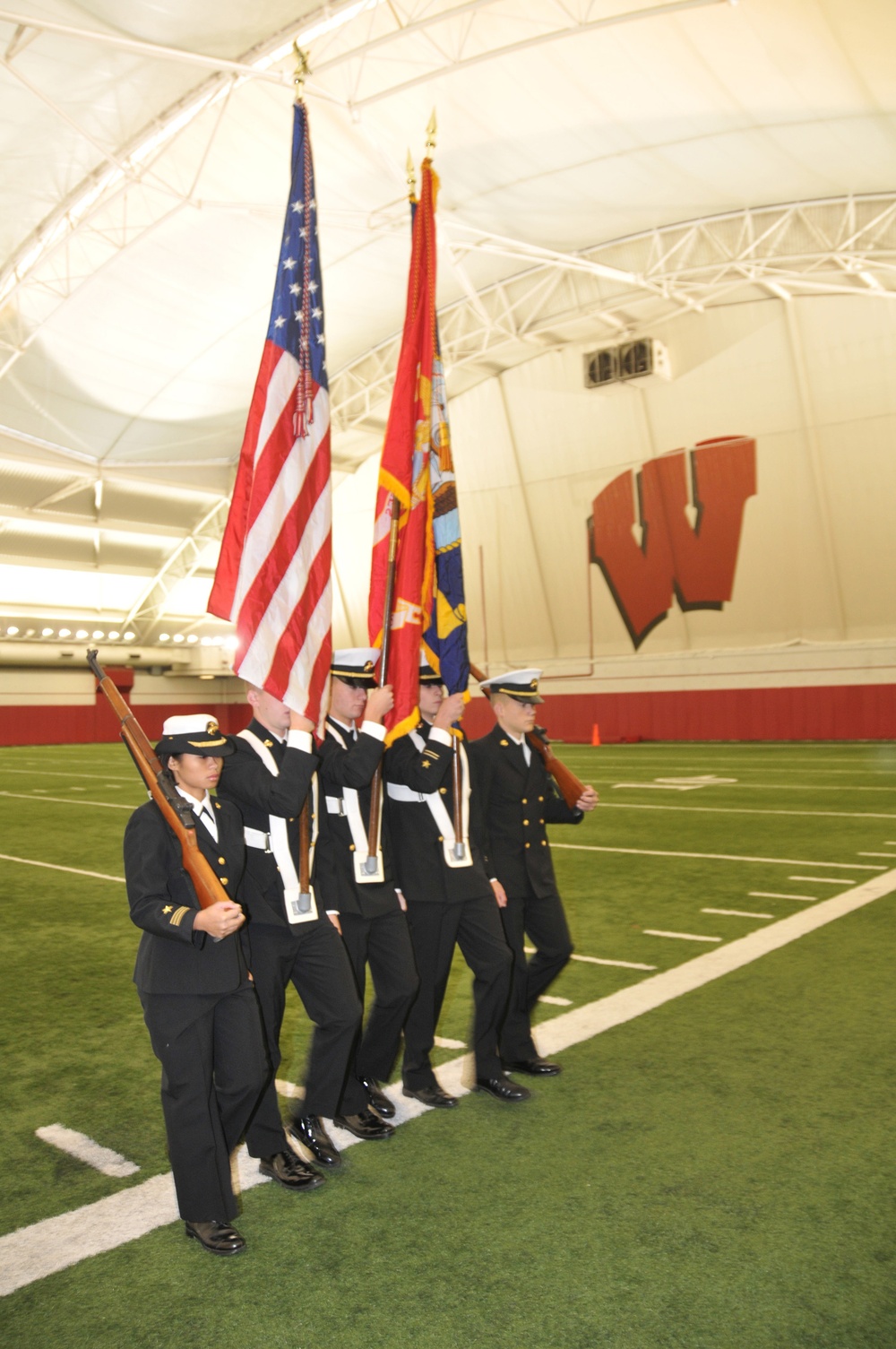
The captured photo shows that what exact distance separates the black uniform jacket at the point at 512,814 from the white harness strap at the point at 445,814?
124 millimetres

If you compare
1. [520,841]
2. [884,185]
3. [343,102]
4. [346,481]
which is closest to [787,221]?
[884,185]

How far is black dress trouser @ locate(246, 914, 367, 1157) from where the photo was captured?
154 inches

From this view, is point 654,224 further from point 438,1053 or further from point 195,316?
point 438,1053

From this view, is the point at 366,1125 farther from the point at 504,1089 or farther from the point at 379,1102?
the point at 504,1089

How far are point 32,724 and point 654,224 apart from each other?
28332 millimetres

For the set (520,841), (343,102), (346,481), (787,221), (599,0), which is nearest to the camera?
(520,841)

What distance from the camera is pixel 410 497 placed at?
17.2 ft

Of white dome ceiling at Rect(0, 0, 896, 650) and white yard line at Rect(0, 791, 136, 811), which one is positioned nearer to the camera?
white dome ceiling at Rect(0, 0, 896, 650)

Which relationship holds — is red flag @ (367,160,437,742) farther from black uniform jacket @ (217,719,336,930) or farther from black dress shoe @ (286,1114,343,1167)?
black dress shoe @ (286,1114,343,1167)

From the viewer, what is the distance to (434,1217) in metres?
3.55

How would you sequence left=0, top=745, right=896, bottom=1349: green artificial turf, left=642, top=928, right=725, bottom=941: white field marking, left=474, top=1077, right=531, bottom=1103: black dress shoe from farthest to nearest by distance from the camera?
left=642, top=928, right=725, bottom=941: white field marking < left=474, top=1077, right=531, bottom=1103: black dress shoe < left=0, top=745, right=896, bottom=1349: green artificial turf

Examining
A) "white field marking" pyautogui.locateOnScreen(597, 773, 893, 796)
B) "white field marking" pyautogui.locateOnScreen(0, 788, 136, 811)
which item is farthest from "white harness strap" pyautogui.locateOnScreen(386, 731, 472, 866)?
"white field marking" pyautogui.locateOnScreen(597, 773, 893, 796)

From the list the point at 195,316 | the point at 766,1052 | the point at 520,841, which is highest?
the point at 195,316

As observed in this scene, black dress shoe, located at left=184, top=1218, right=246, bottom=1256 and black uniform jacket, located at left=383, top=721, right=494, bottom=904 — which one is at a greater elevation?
black uniform jacket, located at left=383, top=721, right=494, bottom=904
